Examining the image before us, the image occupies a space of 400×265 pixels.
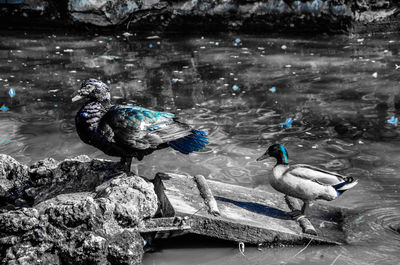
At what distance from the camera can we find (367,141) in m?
7.03

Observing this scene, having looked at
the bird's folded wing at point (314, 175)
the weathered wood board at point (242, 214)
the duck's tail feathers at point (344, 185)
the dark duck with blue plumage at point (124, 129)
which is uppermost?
the dark duck with blue plumage at point (124, 129)

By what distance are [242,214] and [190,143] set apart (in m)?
A: 0.90

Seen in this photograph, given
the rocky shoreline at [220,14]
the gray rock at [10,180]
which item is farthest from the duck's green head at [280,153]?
the rocky shoreline at [220,14]

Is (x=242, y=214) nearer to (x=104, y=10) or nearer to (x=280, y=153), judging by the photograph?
(x=280, y=153)

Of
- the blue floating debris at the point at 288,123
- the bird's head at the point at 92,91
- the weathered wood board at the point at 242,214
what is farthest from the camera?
the blue floating debris at the point at 288,123

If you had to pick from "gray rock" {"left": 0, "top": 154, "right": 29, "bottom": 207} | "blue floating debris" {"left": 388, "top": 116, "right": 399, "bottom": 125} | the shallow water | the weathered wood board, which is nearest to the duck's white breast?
the weathered wood board

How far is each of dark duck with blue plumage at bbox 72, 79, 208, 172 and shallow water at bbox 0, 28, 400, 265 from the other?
1.00 metres

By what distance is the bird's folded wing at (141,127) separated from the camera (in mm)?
5105

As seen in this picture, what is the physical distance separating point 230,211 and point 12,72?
6.70m

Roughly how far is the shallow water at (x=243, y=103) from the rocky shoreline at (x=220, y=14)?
551 mm

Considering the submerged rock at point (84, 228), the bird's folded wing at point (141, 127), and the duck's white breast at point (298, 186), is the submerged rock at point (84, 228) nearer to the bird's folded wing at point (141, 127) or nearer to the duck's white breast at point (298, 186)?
the bird's folded wing at point (141, 127)

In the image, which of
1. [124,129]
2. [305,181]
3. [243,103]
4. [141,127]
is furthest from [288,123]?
[124,129]

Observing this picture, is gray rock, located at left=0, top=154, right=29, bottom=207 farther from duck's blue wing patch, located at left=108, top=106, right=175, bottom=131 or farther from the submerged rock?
duck's blue wing patch, located at left=108, top=106, right=175, bottom=131

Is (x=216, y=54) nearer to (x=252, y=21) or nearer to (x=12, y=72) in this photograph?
(x=252, y=21)
